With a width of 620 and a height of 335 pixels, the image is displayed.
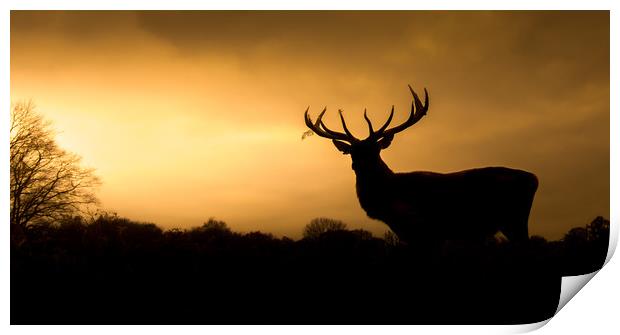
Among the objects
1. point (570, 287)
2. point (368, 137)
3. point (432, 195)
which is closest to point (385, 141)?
point (368, 137)

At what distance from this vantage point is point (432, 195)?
5.64 meters

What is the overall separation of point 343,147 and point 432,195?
0.72 m

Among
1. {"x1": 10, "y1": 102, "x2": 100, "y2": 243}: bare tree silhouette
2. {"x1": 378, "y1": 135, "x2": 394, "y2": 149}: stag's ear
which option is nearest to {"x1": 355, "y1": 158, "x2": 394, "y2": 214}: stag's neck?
{"x1": 378, "y1": 135, "x2": 394, "y2": 149}: stag's ear

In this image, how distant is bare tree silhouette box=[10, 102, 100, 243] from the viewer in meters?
5.29

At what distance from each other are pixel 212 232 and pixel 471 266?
174cm

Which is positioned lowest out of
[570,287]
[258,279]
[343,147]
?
[570,287]

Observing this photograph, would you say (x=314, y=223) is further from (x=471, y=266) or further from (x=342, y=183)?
(x=471, y=266)

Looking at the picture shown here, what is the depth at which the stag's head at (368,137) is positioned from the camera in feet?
18.1

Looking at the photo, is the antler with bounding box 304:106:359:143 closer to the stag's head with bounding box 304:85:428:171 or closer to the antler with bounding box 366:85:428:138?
the stag's head with bounding box 304:85:428:171

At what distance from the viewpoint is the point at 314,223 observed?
549cm

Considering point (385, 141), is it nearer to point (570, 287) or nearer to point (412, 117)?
point (412, 117)

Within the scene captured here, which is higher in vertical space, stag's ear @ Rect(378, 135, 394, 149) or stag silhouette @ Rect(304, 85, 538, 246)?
A: stag's ear @ Rect(378, 135, 394, 149)

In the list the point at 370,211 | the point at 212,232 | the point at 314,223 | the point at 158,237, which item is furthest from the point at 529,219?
the point at 158,237

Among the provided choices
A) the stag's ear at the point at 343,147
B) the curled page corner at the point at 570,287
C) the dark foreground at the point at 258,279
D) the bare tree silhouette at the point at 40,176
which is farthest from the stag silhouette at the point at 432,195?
the bare tree silhouette at the point at 40,176
